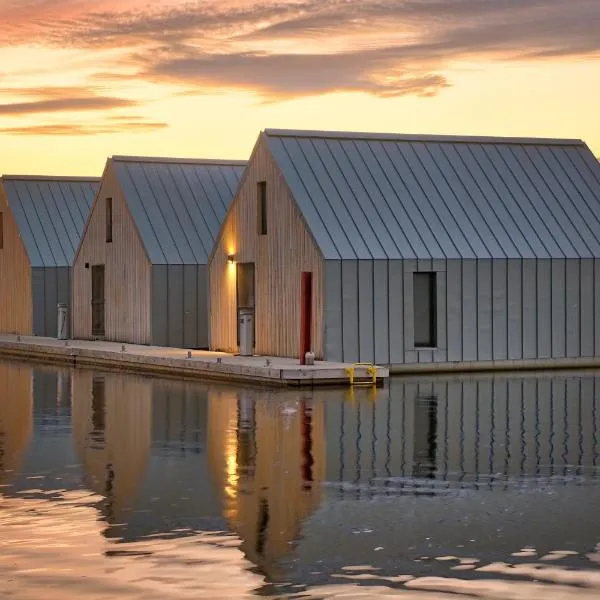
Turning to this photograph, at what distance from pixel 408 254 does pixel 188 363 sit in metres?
5.83

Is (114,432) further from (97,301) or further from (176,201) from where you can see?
(97,301)

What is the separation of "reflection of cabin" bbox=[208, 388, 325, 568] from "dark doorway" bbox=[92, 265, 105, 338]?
21920 millimetres

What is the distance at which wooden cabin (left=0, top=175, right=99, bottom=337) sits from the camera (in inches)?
2189

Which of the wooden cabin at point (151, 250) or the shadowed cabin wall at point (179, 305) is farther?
the wooden cabin at point (151, 250)

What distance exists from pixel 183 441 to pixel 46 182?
4045cm

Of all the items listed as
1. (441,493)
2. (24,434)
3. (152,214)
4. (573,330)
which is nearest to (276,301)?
(573,330)

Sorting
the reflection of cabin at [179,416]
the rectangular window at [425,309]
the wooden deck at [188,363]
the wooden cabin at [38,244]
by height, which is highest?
the wooden cabin at [38,244]

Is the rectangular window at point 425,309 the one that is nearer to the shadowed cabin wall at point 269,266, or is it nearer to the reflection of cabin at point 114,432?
the shadowed cabin wall at point 269,266

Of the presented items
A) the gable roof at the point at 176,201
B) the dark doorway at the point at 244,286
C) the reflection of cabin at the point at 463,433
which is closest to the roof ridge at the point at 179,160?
the gable roof at the point at 176,201

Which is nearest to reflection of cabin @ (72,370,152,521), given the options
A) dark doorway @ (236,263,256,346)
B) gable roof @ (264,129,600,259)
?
→ dark doorway @ (236,263,256,346)

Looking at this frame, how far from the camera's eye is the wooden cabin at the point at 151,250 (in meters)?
44.9

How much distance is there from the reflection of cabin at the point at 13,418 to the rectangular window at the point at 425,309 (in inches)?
353

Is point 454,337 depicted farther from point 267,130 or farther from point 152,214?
point 152,214

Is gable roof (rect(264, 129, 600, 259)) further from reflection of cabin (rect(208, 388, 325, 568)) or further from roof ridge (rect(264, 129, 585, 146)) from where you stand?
reflection of cabin (rect(208, 388, 325, 568))
